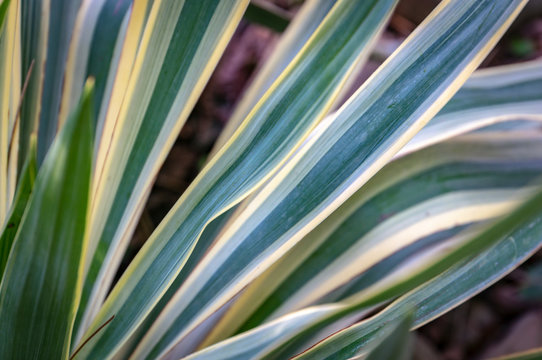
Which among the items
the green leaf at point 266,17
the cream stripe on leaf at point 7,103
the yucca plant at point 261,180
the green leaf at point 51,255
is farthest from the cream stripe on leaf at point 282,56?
the green leaf at point 51,255

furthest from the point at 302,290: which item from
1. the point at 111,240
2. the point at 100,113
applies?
the point at 100,113

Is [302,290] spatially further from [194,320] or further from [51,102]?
[51,102]

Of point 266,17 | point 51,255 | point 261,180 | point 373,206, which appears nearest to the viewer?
point 51,255

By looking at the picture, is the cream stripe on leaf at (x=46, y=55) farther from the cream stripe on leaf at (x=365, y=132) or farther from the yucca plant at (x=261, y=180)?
the cream stripe on leaf at (x=365, y=132)

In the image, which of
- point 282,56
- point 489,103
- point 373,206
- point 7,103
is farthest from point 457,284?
point 7,103

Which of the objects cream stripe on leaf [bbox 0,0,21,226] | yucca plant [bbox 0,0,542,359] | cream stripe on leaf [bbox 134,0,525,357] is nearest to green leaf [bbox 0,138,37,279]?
yucca plant [bbox 0,0,542,359]

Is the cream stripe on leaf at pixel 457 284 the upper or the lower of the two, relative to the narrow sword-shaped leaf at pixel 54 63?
lower

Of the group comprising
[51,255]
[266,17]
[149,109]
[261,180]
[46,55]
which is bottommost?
[51,255]

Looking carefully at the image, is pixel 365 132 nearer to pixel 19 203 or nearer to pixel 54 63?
pixel 19 203
